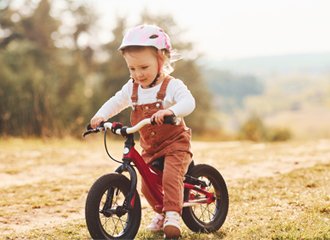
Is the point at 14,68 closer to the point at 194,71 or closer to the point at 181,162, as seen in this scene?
the point at 194,71

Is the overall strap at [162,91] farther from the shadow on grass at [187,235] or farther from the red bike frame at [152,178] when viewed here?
the shadow on grass at [187,235]

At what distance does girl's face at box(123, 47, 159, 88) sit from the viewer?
13.3 feet

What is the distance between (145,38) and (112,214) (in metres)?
1.29

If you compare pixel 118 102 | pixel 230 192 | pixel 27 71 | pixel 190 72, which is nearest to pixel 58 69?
pixel 27 71

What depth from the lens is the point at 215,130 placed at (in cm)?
3328

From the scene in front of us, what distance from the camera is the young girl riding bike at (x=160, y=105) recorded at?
404cm

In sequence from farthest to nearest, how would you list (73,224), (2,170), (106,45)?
(106,45) → (2,170) → (73,224)

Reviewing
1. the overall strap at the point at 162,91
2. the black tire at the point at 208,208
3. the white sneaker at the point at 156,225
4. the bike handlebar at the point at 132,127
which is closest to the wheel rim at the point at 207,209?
the black tire at the point at 208,208

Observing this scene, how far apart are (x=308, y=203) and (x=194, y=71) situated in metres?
28.9

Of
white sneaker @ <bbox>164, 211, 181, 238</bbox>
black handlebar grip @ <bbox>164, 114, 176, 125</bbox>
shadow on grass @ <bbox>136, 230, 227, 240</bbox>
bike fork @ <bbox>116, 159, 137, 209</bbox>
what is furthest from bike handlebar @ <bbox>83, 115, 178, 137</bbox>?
shadow on grass @ <bbox>136, 230, 227, 240</bbox>

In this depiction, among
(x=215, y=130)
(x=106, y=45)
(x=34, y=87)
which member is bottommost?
(x=215, y=130)

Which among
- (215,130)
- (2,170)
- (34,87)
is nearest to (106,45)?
(215,130)

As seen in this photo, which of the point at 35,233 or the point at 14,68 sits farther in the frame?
the point at 14,68

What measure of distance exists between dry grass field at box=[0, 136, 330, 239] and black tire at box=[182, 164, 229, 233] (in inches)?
3.3
